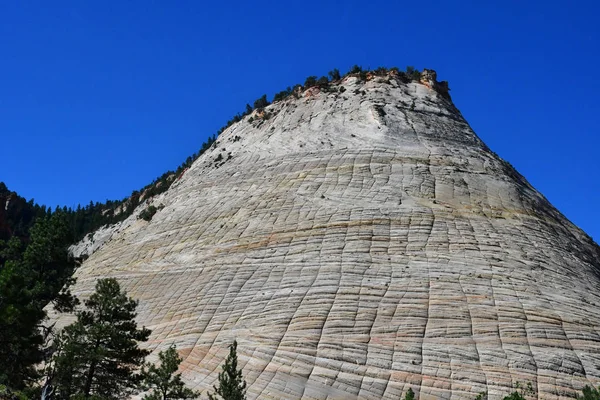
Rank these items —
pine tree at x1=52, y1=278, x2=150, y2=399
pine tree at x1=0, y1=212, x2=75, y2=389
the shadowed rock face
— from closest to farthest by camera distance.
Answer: pine tree at x1=52, y1=278, x2=150, y2=399 → pine tree at x1=0, y1=212, x2=75, y2=389 → the shadowed rock face

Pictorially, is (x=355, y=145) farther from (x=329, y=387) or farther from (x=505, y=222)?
(x=329, y=387)

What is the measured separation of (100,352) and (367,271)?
15.2 meters

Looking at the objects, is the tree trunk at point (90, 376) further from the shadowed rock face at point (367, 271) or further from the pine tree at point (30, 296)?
the shadowed rock face at point (367, 271)

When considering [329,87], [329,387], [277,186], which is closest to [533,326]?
[329,387]

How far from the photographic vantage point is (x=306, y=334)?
28.8 metres

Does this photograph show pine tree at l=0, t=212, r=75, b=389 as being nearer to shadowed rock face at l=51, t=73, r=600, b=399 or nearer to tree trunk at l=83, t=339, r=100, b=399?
tree trunk at l=83, t=339, r=100, b=399

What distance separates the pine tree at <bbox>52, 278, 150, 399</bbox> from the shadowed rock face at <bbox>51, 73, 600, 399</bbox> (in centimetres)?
405

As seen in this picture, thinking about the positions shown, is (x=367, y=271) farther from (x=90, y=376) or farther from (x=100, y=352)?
(x=90, y=376)

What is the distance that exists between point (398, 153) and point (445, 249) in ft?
46.7

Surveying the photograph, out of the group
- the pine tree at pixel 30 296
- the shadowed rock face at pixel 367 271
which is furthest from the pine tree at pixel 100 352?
the shadowed rock face at pixel 367 271

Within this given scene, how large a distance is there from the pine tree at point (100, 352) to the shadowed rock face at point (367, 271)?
4.05 meters

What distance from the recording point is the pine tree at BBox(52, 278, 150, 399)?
75.3 ft

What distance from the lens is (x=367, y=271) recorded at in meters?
33.2

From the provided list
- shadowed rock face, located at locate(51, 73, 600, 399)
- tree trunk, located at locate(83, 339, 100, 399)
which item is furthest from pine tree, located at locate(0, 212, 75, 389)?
shadowed rock face, located at locate(51, 73, 600, 399)
